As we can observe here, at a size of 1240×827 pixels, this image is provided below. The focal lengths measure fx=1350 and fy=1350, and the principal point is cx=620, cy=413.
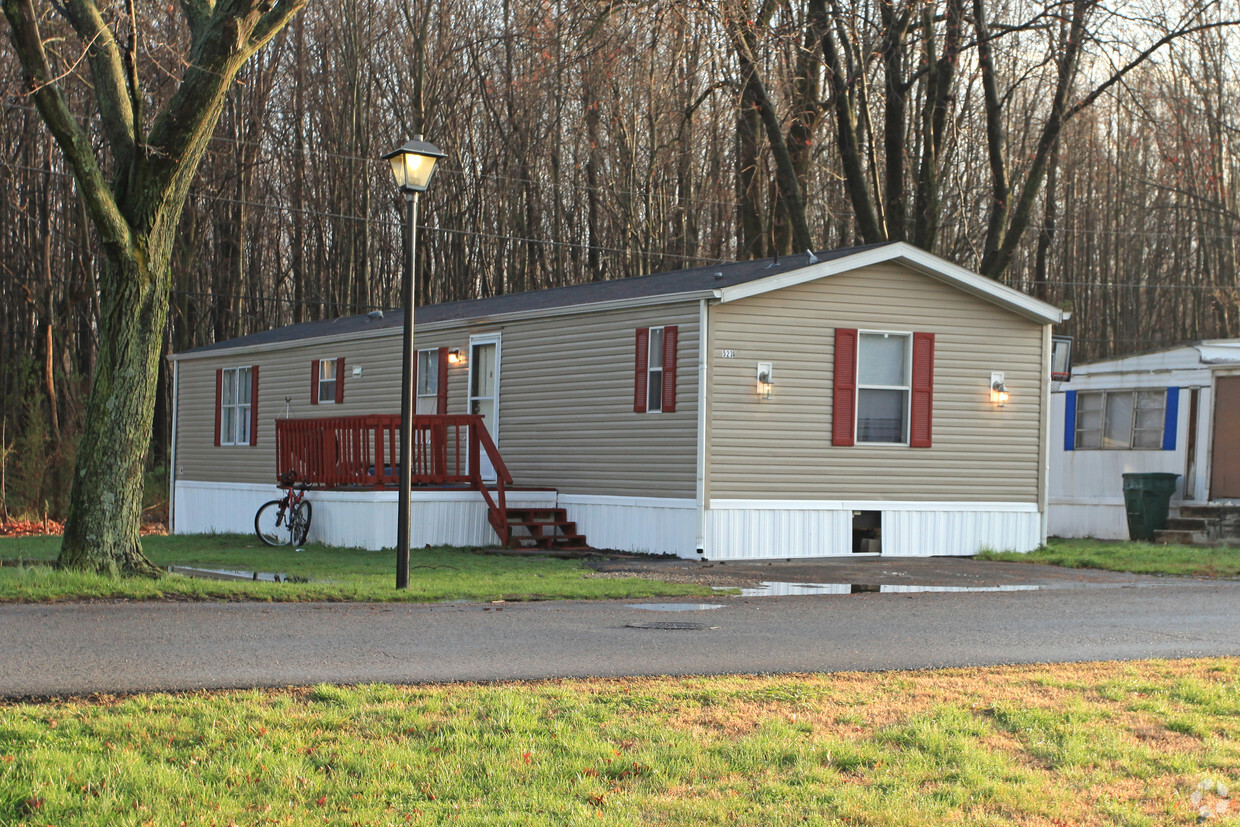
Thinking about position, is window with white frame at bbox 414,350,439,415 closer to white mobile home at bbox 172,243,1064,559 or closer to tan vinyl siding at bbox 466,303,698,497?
white mobile home at bbox 172,243,1064,559

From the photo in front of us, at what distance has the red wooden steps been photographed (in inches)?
700

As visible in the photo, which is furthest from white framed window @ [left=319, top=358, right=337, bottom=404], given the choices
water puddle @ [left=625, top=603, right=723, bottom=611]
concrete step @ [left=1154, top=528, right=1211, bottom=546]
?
concrete step @ [left=1154, top=528, right=1211, bottom=546]

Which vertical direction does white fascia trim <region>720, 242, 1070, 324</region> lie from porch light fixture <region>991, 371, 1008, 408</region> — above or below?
above

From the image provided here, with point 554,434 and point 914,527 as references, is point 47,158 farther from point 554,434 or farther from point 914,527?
point 914,527

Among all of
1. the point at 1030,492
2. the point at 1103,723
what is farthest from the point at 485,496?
the point at 1103,723

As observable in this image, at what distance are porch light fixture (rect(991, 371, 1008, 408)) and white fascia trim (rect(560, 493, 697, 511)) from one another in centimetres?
466

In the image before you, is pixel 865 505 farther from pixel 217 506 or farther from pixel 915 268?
pixel 217 506

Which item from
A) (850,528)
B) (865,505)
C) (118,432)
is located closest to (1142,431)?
(865,505)

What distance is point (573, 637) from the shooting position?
8.98m

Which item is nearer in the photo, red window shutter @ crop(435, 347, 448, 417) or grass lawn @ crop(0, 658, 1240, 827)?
grass lawn @ crop(0, 658, 1240, 827)

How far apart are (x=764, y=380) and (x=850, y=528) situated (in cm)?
228

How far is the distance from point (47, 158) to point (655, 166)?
45.3 feet

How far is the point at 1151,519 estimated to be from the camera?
20.7 metres

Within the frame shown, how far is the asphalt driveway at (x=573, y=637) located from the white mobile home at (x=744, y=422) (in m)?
4.28
